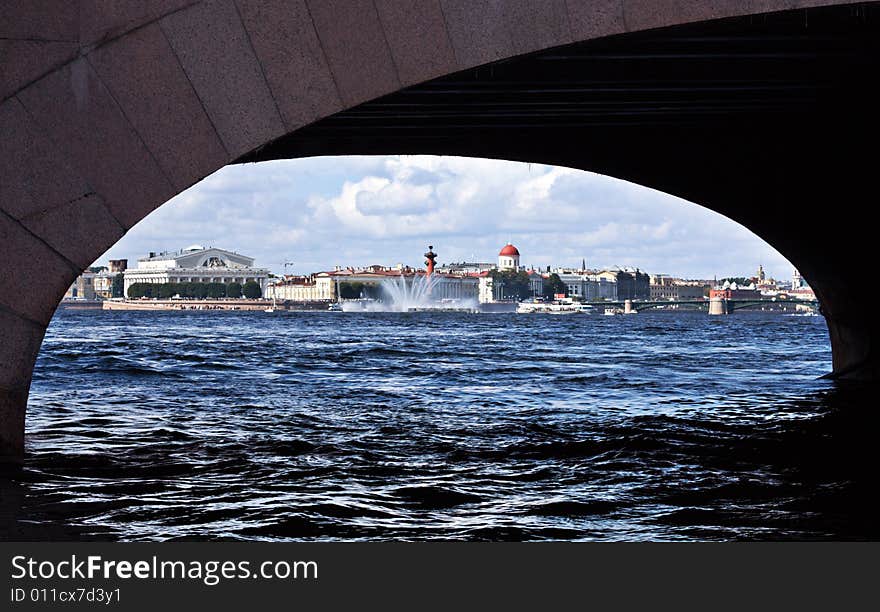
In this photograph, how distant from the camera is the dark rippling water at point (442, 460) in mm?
9867

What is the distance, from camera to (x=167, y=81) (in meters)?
8.58

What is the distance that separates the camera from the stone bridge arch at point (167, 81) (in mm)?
8398

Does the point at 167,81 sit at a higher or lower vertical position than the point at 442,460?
higher

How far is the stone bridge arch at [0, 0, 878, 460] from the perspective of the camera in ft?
27.6

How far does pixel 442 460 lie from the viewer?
46.3 ft

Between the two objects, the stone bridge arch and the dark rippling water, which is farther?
the dark rippling water

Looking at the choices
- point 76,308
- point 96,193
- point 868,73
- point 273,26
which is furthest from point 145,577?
point 76,308

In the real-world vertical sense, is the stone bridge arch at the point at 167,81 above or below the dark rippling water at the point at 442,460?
above

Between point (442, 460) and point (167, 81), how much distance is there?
6969 millimetres

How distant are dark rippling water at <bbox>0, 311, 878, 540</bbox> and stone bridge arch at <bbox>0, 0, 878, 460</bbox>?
86.7 inches

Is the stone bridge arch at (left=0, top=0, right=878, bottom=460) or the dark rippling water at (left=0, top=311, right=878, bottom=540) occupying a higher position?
the stone bridge arch at (left=0, top=0, right=878, bottom=460)

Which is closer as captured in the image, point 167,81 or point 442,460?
point 167,81

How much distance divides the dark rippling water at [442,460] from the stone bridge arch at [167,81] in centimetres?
220

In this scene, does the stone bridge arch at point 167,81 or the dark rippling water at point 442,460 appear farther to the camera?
the dark rippling water at point 442,460
